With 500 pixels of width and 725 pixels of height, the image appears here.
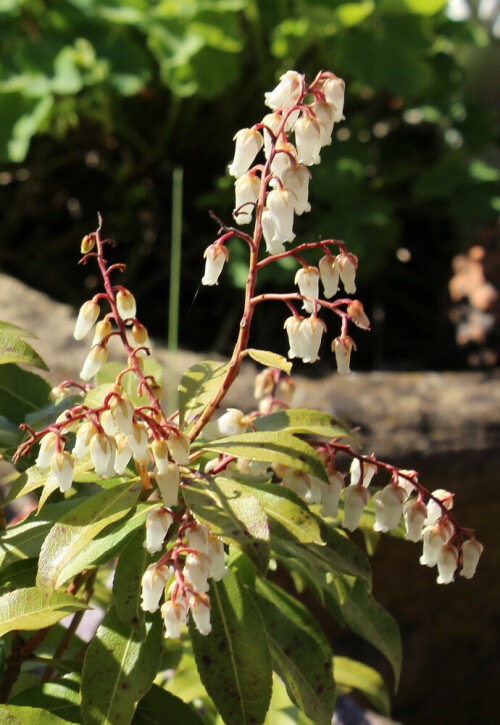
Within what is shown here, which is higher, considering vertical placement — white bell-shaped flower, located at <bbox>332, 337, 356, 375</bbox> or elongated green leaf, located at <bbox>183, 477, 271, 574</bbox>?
white bell-shaped flower, located at <bbox>332, 337, 356, 375</bbox>

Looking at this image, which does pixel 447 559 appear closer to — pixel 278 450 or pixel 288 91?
pixel 278 450

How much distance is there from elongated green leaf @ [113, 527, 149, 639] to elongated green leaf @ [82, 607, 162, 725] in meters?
0.02

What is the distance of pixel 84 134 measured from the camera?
2748 mm

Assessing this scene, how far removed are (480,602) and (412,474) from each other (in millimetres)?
1665

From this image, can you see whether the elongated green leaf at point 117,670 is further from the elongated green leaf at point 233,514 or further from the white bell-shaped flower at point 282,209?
the white bell-shaped flower at point 282,209

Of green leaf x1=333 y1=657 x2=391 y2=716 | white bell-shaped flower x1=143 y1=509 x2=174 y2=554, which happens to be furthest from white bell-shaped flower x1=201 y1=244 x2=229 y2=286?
green leaf x1=333 y1=657 x2=391 y2=716

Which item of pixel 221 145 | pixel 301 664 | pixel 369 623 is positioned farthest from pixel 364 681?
pixel 221 145

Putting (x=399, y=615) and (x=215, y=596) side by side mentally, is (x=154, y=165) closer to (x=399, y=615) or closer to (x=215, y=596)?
(x=399, y=615)

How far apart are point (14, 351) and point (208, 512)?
25 cm

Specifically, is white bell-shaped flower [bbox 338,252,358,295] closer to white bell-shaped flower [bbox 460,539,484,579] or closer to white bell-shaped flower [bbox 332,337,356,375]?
white bell-shaped flower [bbox 332,337,356,375]

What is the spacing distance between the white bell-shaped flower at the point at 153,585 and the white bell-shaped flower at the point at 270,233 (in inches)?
10.5

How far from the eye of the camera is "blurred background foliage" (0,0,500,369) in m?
2.37

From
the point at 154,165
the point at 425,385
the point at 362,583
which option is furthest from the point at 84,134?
the point at 362,583

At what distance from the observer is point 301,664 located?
77 centimetres
